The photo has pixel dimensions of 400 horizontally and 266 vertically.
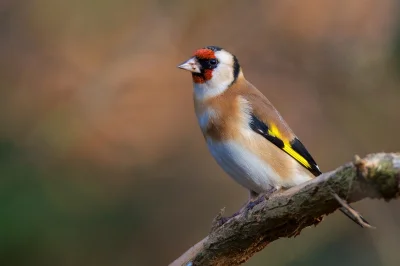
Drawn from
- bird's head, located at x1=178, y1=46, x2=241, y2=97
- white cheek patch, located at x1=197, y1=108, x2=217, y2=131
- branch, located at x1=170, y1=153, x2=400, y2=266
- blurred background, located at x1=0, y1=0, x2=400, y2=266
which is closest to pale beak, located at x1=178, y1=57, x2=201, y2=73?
bird's head, located at x1=178, y1=46, x2=241, y2=97

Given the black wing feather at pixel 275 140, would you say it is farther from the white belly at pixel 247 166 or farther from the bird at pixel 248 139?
the white belly at pixel 247 166

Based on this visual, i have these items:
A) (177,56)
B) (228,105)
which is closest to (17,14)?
(177,56)

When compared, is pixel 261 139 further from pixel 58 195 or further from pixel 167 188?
pixel 167 188

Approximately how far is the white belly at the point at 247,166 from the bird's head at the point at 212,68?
364 mm

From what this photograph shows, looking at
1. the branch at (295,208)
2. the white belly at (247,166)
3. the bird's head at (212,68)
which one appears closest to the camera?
the branch at (295,208)

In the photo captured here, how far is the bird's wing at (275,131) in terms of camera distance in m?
3.02

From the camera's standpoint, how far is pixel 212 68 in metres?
3.26

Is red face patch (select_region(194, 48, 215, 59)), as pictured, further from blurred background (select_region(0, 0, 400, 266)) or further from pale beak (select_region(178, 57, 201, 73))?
blurred background (select_region(0, 0, 400, 266))

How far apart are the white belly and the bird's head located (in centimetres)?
36

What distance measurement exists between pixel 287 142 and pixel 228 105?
1.03 feet

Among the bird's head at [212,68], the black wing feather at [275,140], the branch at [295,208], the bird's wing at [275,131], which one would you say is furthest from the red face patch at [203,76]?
the branch at [295,208]

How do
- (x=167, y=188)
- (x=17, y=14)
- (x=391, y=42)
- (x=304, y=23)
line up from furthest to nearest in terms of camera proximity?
(x=17, y=14), (x=304, y=23), (x=167, y=188), (x=391, y=42)

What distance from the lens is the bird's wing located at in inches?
119

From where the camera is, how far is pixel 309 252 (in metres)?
5.34
